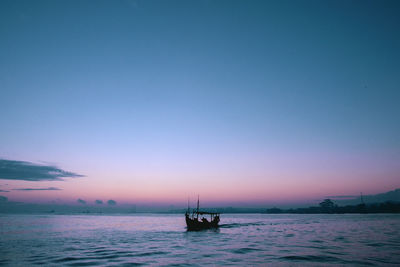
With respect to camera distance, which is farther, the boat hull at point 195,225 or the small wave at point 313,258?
the boat hull at point 195,225

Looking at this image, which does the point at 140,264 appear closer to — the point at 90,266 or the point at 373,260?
the point at 90,266

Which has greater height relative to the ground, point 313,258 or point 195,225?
point 195,225

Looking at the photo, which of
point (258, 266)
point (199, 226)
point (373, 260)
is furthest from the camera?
point (199, 226)

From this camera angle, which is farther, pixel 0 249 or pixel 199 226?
pixel 199 226

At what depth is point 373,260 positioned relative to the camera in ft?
84.3

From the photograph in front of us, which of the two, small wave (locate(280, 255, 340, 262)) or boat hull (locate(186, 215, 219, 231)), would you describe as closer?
small wave (locate(280, 255, 340, 262))

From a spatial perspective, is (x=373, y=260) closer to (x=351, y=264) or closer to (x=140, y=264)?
(x=351, y=264)

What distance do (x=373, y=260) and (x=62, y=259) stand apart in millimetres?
31985

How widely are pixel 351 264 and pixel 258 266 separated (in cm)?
870

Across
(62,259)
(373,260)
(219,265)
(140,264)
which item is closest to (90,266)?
(140,264)

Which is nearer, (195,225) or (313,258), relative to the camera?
(313,258)

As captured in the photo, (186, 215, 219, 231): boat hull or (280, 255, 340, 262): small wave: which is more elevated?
(186, 215, 219, 231): boat hull

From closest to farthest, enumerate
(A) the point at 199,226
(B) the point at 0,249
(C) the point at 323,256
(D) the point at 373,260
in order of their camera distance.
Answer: (D) the point at 373,260, (C) the point at 323,256, (B) the point at 0,249, (A) the point at 199,226

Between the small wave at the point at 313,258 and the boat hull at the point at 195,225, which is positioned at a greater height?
the boat hull at the point at 195,225
